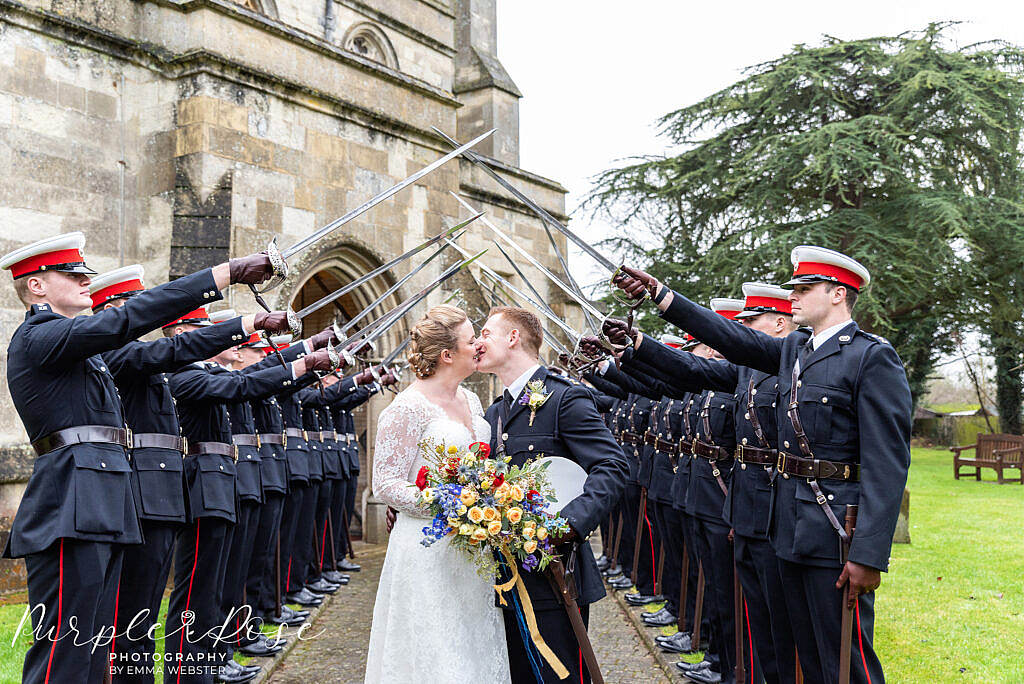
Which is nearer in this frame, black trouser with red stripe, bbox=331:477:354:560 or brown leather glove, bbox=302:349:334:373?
brown leather glove, bbox=302:349:334:373

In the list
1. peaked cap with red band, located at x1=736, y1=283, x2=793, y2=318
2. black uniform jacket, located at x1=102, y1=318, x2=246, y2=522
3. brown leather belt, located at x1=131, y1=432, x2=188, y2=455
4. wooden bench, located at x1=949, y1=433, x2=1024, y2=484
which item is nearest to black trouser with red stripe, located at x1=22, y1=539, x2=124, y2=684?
black uniform jacket, located at x1=102, y1=318, x2=246, y2=522

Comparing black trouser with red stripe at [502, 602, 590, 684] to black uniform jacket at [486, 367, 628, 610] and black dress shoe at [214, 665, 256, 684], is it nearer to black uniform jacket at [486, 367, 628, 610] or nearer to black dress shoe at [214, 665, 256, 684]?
black uniform jacket at [486, 367, 628, 610]

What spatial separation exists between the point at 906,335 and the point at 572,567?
22883mm

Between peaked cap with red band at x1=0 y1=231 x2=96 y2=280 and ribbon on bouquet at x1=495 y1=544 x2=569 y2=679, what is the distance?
87.8 inches

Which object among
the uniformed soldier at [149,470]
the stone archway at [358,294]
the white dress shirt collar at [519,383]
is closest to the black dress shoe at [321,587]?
the stone archway at [358,294]

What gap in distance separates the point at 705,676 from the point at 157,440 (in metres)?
3.48

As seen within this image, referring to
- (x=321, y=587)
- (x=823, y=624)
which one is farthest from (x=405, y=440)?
(x=321, y=587)

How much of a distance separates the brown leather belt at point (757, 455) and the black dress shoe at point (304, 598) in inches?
176

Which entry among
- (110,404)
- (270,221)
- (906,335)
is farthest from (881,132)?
(110,404)

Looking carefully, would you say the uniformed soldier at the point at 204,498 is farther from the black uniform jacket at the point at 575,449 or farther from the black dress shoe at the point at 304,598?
the black dress shoe at the point at 304,598

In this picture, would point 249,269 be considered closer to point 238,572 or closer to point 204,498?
point 204,498

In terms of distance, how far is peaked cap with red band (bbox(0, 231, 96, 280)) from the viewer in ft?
12.0

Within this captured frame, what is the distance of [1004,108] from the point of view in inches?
702

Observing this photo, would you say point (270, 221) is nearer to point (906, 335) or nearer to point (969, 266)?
point (969, 266)
